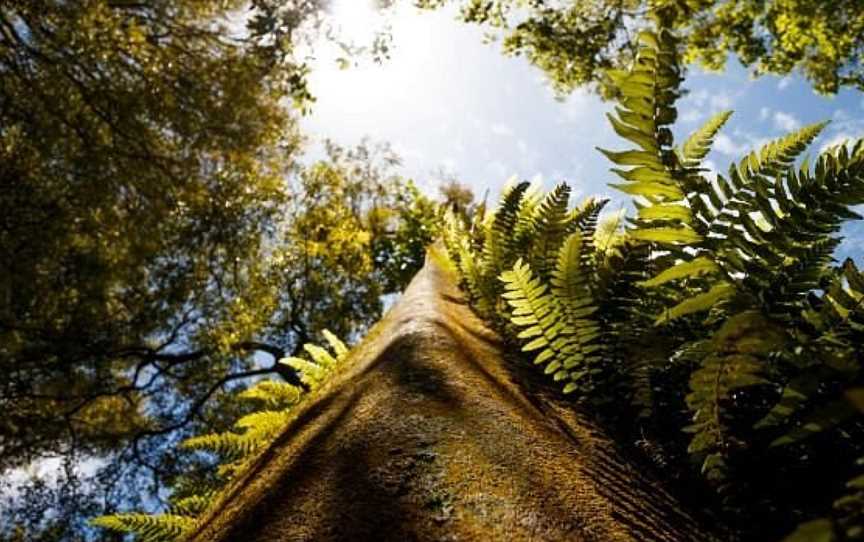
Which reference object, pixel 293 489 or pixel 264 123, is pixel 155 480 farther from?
pixel 293 489

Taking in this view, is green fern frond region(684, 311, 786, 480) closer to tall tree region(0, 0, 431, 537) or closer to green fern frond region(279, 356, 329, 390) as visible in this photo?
green fern frond region(279, 356, 329, 390)

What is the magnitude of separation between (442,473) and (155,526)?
1.40 metres

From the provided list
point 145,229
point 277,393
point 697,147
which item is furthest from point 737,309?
point 145,229

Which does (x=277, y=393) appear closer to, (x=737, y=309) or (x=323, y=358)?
(x=323, y=358)

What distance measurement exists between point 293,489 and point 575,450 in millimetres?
595

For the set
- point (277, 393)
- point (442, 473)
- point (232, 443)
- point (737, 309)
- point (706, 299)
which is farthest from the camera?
point (277, 393)

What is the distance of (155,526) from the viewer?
195 cm

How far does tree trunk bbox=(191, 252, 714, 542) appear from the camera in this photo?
2.99 ft

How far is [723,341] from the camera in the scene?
1.02 metres

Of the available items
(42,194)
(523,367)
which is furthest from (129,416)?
(523,367)

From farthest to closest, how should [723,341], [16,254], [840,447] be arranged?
[16,254] < [840,447] < [723,341]

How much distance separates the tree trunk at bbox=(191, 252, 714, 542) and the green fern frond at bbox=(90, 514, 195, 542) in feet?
1.77

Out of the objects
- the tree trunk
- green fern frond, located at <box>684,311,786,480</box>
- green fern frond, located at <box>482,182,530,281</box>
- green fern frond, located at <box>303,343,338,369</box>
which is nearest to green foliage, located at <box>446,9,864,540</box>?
green fern frond, located at <box>684,311,786,480</box>

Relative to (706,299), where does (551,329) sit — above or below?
above
